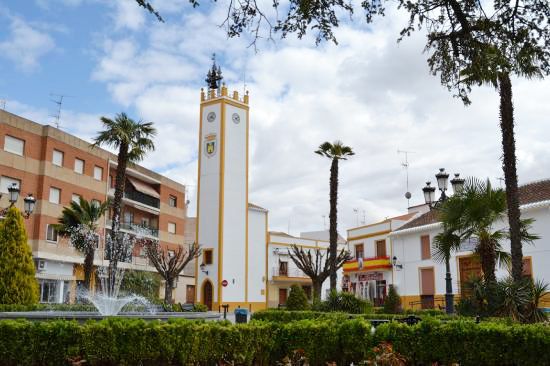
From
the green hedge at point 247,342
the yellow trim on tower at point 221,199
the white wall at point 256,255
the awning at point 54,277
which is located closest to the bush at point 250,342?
the green hedge at point 247,342

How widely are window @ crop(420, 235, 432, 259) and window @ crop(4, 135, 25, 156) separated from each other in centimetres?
2285

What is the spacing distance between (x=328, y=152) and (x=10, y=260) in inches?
604

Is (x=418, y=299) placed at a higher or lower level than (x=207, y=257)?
lower

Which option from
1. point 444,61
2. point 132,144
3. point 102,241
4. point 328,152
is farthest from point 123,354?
point 102,241

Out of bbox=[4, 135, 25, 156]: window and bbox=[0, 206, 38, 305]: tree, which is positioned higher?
bbox=[4, 135, 25, 156]: window

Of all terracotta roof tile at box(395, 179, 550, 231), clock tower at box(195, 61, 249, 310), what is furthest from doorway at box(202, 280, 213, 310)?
terracotta roof tile at box(395, 179, 550, 231)

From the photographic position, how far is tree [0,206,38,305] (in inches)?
786

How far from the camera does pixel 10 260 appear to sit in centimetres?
2006

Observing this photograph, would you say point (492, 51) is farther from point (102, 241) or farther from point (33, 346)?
point (102, 241)

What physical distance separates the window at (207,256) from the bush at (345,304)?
60.0ft

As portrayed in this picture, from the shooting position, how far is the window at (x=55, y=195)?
34.8 m

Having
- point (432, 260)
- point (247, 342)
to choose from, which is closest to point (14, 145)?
point (432, 260)

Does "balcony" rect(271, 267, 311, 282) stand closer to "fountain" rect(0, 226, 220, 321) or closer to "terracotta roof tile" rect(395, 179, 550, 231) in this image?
"fountain" rect(0, 226, 220, 321)

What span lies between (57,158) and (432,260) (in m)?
22.6
